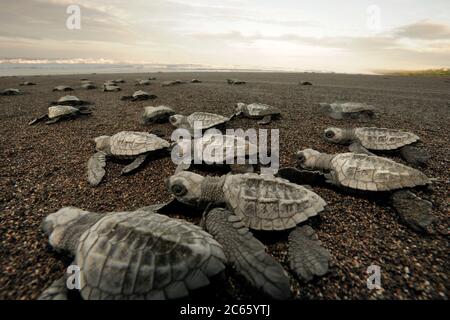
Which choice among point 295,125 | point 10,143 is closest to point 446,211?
point 295,125

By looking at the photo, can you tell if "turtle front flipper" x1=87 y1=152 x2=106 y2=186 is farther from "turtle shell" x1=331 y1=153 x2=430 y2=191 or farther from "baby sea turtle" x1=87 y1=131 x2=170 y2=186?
"turtle shell" x1=331 y1=153 x2=430 y2=191

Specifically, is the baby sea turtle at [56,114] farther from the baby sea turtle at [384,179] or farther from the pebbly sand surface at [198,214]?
the baby sea turtle at [384,179]

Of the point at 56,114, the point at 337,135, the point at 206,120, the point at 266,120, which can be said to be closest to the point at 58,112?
the point at 56,114

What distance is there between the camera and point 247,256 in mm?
2375

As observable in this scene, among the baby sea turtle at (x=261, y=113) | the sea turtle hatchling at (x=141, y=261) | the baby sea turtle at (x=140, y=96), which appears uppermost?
the baby sea turtle at (x=140, y=96)

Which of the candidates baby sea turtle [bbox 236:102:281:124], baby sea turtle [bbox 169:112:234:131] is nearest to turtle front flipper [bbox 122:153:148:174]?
baby sea turtle [bbox 169:112:234:131]

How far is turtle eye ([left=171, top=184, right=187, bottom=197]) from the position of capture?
330 cm

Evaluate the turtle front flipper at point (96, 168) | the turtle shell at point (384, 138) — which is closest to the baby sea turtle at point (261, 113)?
the turtle shell at point (384, 138)

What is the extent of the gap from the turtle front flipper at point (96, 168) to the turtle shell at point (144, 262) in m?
2.20

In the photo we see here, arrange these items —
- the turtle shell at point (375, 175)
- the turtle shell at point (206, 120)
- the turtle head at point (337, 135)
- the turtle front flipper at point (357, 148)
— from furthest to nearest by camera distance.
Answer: the turtle shell at point (206, 120) → the turtle head at point (337, 135) → the turtle front flipper at point (357, 148) → the turtle shell at point (375, 175)

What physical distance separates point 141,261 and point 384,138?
545 cm

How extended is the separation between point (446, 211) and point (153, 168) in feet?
15.6

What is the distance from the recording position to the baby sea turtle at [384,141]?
485 cm
